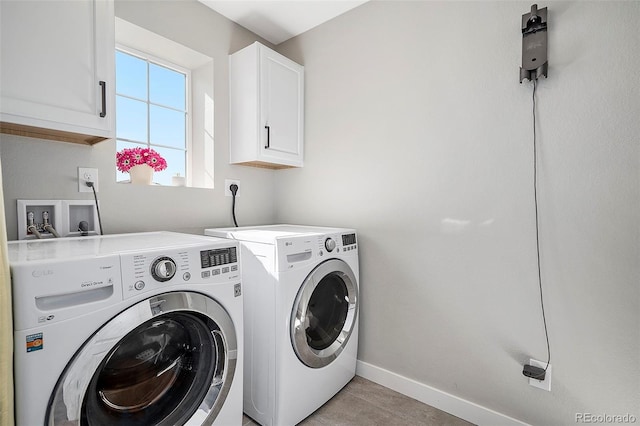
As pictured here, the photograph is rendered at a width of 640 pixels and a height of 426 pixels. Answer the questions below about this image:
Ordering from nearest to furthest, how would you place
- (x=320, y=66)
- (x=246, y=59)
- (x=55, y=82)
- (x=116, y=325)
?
(x=116, y=325) → (x=55, y=82) → (x=246, y=59) → (x=320, y=66)

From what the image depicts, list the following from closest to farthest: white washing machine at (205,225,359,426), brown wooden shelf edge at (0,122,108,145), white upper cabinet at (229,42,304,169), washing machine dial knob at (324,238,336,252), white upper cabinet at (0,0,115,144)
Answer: white upper cabinet at (0,0,115,144), brown wooden shelf edge at (0,122,108,145), white washing machine at (205,225,359,426), washing machine dial knob at (324,238,336,252), white upper cabinet at (229,42,304,169)

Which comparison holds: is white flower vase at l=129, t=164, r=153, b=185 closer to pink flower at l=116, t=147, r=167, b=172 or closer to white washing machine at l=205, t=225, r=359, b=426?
pink flower at l=116, t=147, r=167, b=172

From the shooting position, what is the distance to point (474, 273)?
1615 mm

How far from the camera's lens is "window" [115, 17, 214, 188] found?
1908 millimetres

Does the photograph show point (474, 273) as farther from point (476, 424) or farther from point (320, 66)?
point (320, 66)

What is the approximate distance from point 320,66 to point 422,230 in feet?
4.53

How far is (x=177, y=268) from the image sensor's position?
1076mm

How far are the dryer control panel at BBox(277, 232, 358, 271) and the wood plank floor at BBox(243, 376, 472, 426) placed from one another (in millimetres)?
829

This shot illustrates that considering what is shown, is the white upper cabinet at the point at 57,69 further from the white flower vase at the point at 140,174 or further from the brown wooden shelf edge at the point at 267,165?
the brown wooden shelf edge at the point at 267,165

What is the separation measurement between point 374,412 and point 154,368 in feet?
3.81

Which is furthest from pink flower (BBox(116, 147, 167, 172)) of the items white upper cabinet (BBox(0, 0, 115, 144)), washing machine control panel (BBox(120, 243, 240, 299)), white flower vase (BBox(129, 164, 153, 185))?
washing machine control panel (BBox(120, 243, 240, 299))

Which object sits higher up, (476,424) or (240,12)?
(240,12)

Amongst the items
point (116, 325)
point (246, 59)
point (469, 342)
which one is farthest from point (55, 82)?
point (469, 342)

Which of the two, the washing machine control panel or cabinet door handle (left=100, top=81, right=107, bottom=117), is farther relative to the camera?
cabinet door handle (left=100, top=81, right=107, bottom=117)
